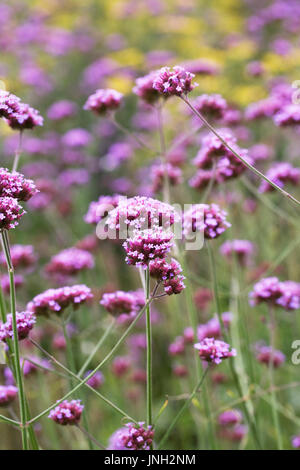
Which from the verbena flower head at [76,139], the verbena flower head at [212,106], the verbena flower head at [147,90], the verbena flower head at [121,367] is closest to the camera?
the verbena flower head at [147,90]

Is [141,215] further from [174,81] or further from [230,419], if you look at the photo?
[230,419]

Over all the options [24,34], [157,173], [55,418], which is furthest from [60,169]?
[55,418]

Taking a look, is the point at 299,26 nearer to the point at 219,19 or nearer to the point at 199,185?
the point at 219,19

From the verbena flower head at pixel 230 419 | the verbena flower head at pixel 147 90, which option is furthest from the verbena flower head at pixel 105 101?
the verbena flower head at pixel 230 419

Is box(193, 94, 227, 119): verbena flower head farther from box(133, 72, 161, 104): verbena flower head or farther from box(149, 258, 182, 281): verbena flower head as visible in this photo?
box(149, 258, 182, 281): verbena flower head

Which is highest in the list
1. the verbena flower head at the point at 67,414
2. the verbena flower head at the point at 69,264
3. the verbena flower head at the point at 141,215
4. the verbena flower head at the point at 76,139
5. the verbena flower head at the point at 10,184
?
the verbena flower head at the point at 76,139

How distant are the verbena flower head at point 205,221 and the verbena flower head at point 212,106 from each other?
528 millimetres

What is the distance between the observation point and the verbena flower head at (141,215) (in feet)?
4.00

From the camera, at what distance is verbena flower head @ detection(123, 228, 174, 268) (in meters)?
1.13

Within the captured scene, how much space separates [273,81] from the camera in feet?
11.7

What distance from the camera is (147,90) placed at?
1.78 metres

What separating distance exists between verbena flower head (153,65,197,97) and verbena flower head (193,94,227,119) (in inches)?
23.8

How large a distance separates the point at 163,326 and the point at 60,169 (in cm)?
221

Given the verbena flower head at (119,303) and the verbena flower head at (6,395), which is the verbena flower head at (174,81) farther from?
the verbena flower head at (6,395)
